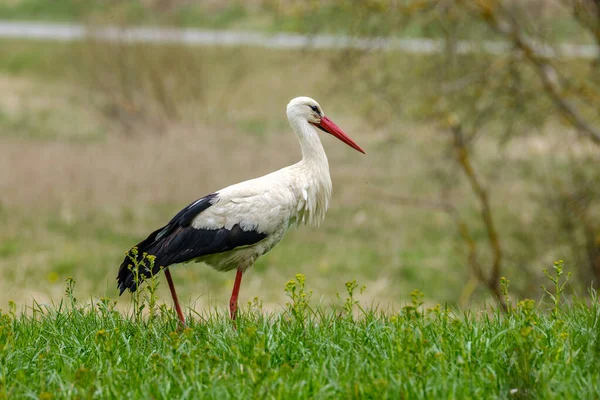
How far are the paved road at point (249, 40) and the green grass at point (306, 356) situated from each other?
591 centimetres

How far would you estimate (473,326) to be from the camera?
4320mm

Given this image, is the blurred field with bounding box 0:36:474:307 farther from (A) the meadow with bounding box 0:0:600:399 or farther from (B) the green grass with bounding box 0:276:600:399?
(B) the green grass with bounding box 0:276:600:399

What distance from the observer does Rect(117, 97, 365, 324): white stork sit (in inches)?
201

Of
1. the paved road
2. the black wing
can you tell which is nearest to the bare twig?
the paved road

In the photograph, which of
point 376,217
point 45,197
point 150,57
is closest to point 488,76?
Result: point 376,217

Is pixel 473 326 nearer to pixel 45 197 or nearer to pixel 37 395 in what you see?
pixel 37 395

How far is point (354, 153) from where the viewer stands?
17.5m

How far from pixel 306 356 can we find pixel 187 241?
133 centimetres

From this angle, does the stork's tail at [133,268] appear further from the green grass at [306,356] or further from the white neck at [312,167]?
the white neck at [312,167]

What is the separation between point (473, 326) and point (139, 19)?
1406 cm

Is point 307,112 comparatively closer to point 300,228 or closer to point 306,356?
point 306,356

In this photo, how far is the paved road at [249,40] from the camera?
1028cm

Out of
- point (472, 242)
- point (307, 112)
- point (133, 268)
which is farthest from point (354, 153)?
point (133, 268)

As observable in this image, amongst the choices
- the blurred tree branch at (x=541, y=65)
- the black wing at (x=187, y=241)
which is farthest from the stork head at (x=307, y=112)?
the blurred tree branch at (x=541, y=65)
